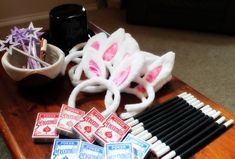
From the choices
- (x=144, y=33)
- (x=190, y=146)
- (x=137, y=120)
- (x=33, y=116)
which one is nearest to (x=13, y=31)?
(x=33, y=116)

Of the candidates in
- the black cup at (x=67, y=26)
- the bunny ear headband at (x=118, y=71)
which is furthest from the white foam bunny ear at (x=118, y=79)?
the black cup at (x=67, y=26)

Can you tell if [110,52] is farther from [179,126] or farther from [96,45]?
[179,126]

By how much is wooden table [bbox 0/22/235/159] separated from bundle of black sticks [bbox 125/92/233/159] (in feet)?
0.06

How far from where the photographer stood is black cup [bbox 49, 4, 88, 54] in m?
0.95

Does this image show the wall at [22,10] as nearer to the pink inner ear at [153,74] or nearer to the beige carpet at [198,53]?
the beige carpet at [198,53]

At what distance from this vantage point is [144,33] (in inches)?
84.7

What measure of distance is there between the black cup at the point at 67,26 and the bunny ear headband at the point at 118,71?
64 millimetres

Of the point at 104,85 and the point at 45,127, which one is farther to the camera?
the point at 104,85

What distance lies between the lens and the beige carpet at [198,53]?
1.59 metres

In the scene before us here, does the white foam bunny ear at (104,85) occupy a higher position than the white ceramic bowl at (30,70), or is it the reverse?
the white ceramic bowl at (30,70)

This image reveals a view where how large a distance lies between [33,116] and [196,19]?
5.34ft

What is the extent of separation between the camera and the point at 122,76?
82 centimetres

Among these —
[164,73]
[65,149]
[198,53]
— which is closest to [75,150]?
[65,149]

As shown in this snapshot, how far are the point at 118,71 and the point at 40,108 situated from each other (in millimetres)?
239
